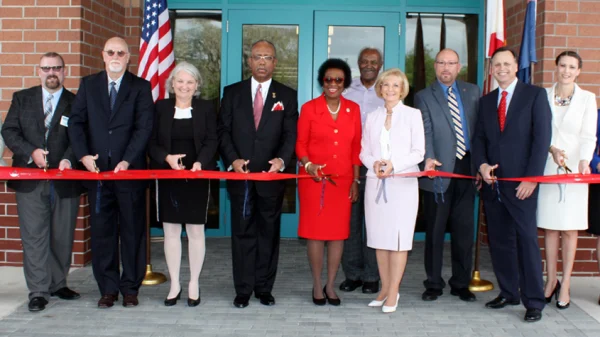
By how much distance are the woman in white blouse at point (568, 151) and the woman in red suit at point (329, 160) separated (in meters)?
1.49

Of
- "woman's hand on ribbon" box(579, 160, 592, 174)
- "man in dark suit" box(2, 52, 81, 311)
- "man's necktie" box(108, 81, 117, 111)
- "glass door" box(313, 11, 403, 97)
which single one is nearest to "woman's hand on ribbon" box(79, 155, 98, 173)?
"man in dark suit" box(2, 52, 81, 311)

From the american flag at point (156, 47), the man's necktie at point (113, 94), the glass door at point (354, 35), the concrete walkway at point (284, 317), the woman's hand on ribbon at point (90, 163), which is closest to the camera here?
the concrete walkway at point (284, 317)

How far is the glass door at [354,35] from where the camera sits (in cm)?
783

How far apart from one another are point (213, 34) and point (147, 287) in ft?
12.0

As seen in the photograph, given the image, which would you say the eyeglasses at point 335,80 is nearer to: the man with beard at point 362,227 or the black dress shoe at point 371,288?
the man with beard at point 362,227

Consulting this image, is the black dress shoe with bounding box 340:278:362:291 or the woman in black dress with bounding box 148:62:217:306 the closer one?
the woman in black dress with bounding box 148:62:217:306

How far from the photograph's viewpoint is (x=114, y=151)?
15.7 feet

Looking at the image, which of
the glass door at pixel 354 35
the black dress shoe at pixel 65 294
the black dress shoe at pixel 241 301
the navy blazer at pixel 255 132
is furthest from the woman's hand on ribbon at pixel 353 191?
the glass door at pixel 354 35

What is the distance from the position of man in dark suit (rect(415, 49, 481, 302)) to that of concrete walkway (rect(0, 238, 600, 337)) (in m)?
0.27

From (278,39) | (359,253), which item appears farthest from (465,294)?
(278,39)

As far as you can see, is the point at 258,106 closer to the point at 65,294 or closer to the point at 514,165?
the point at 514,165

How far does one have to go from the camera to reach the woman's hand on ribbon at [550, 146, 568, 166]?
475 cm

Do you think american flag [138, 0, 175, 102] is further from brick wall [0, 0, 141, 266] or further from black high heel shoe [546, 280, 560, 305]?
black high heel shoe [546, 280, 560, 305]

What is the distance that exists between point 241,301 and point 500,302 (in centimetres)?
200
